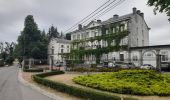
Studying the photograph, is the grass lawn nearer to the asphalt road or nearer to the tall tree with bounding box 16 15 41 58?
the asphalt road

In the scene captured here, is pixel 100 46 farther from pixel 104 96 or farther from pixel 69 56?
pixel 104 96

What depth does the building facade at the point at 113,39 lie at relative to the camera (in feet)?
188

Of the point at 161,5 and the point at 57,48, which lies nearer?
the point at 161,5

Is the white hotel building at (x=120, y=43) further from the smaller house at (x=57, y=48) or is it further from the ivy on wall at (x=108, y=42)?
the smaller house at (x=57, y=48)

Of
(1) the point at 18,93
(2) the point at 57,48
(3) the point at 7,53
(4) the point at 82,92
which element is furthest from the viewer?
(3) the point at 7,53

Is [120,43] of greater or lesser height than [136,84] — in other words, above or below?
above

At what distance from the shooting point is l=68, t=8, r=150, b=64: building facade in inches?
2254

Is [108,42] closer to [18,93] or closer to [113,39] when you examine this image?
[113,39]

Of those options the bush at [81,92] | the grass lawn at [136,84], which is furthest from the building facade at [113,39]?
the bush at [81,92]

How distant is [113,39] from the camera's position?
60.1m

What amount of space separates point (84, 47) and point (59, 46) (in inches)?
923

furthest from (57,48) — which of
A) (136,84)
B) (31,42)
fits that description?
(136,84)

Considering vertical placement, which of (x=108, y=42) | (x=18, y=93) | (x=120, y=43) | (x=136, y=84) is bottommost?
(x=18, y=93)

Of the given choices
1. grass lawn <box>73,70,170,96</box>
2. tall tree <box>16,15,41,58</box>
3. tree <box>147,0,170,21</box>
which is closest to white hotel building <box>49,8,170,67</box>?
tree <box>147,0,170,21</box>
